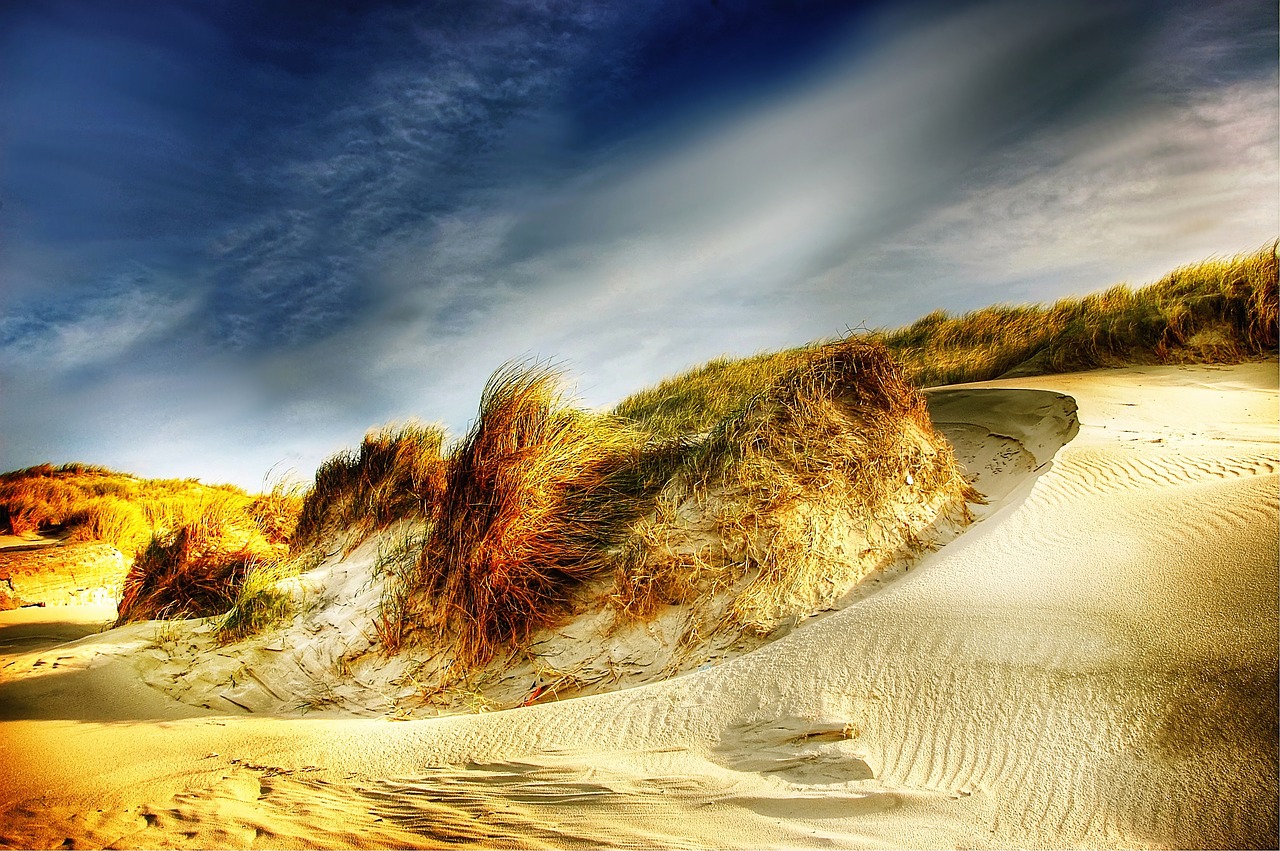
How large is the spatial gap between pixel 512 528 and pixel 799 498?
2.17m

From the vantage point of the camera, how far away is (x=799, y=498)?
5.31 m

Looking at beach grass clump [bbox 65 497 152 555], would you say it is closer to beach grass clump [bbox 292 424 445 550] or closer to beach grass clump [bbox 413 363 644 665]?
beach grass clump [bbox 292 424 445 550]

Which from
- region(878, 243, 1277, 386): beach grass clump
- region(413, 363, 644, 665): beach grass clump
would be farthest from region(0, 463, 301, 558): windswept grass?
region(878, 243, 1277, 386): beach grass clump

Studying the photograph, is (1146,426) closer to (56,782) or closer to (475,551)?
(475,551)

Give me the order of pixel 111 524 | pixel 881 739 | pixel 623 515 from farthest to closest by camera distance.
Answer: pixel 111 524
pixel 623 515
pixel 881 739

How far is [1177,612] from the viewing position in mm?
3094

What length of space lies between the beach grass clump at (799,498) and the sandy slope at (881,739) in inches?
31.3

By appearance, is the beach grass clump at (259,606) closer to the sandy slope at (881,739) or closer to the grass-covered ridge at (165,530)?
the grass-covered ridge at (165,530)

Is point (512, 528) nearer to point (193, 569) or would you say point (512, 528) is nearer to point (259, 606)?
point (259, 606)

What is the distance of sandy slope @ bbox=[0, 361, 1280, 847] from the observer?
242cm

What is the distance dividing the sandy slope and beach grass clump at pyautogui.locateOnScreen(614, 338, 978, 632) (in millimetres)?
794

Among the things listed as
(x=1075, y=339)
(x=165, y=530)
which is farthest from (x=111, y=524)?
(x=1075, y=339)

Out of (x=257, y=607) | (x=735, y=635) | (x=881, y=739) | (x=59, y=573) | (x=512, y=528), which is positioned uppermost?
(x=512, y=528)

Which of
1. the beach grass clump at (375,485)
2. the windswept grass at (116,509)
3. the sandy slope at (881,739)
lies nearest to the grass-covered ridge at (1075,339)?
the beach grass clump at (375,485)
